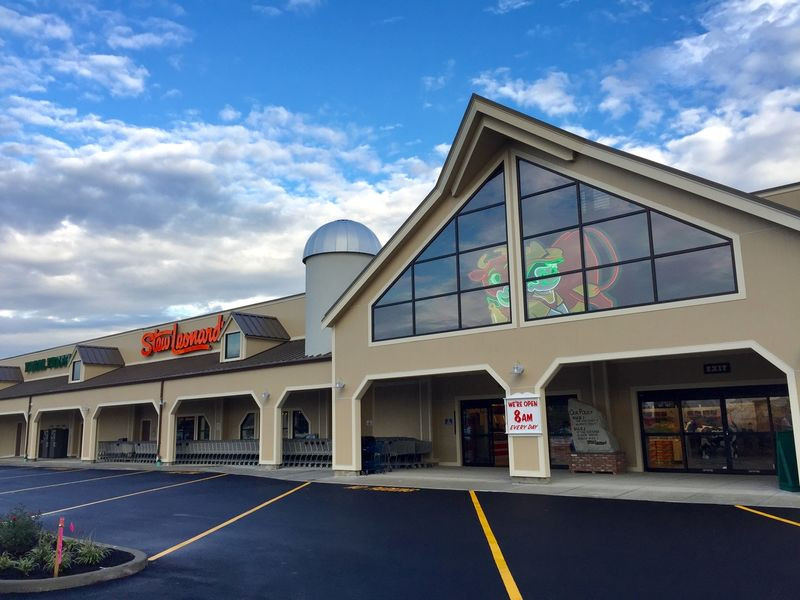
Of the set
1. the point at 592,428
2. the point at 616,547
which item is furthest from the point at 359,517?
the point at 592,428

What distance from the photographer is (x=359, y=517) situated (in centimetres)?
1180

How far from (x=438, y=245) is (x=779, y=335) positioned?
9.11m

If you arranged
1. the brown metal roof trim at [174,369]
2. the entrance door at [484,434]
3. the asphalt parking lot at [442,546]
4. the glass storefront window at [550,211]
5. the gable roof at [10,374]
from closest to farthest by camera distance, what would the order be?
the asphalt parking lot at [442,546] < the glass storefront window at [550,211] < the entrance door at [484,434] < the brown metal roof trim at [174,369] < the gable roof at [10,374]

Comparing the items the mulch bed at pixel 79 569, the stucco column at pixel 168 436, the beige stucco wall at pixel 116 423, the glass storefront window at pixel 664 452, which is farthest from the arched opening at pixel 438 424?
the beige stucco wall at pixel 116 423

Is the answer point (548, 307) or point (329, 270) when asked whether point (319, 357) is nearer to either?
point (329, 270)

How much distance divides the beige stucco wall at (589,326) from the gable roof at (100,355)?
22512 mm

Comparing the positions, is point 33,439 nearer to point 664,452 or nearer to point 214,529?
point 214,529

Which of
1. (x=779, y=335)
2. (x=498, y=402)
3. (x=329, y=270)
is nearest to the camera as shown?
(x=779, y=335)

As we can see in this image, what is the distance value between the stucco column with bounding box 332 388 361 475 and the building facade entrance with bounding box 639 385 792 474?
329 inches

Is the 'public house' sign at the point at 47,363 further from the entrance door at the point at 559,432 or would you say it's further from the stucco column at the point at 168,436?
the entrance door at the point at 559,432

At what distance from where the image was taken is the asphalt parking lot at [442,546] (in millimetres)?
6938

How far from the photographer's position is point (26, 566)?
7605 millimetres

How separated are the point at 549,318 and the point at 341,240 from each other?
11.3 metres

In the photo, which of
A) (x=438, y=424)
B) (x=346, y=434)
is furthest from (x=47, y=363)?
(x=438, y=424)
